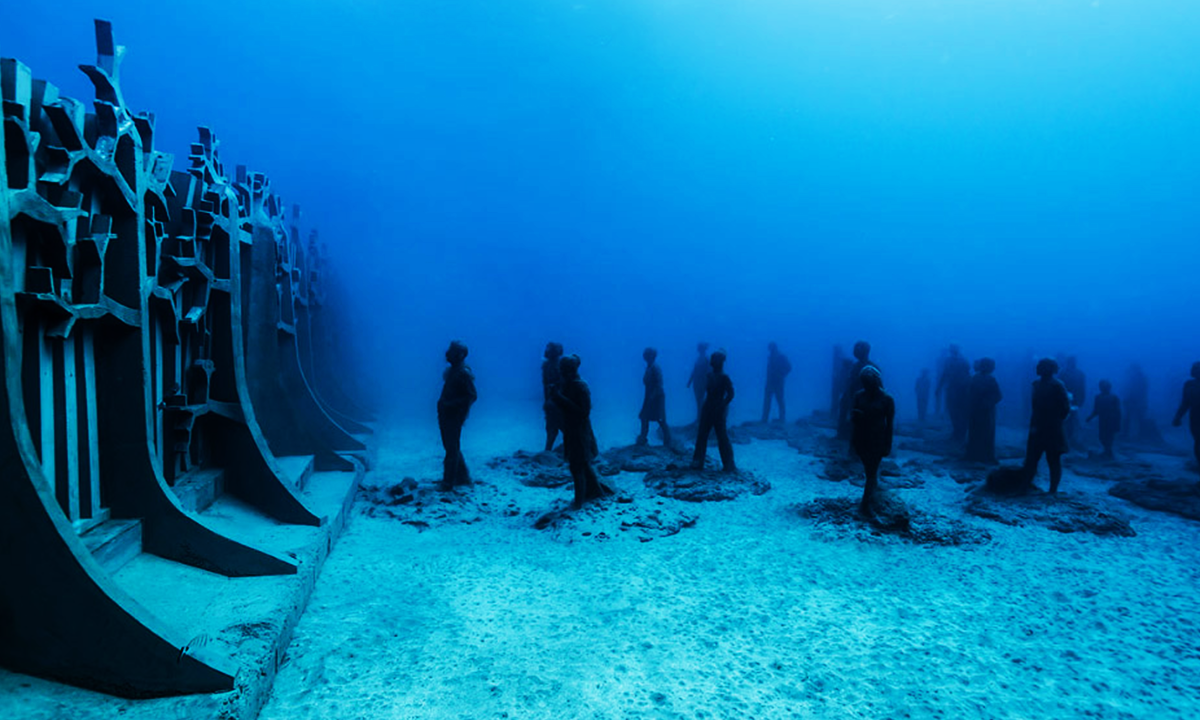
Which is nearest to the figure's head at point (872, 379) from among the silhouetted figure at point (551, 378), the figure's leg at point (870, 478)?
the figure's leg at point (870, 478)

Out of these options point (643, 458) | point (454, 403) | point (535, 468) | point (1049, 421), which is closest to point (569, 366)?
point (454, 403)

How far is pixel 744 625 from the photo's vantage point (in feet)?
18.4

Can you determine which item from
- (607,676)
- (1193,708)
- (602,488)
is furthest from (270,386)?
(1193,708)

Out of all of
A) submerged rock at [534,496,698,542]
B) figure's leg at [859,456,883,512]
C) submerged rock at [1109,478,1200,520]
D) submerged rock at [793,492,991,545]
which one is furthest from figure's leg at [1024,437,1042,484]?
submerged rock at [534,496,698,542]

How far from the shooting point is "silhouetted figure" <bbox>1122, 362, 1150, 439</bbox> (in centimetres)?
1833

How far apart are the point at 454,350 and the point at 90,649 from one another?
6758 mm

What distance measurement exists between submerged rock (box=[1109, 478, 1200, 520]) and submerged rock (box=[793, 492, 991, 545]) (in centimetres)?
386

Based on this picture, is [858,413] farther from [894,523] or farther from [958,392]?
[958,392]

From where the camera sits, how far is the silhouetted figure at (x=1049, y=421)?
9953 millimetres

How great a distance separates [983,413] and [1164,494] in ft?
10.3

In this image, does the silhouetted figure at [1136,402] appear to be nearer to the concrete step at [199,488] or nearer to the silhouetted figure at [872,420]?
the silhouetted figure at [872,420]

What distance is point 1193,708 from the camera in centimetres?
438

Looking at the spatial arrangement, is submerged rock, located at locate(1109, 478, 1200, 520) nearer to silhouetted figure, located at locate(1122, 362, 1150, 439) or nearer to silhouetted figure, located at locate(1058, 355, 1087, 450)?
silhouetted figure, located at locate(1058, 355, 1087, 450)

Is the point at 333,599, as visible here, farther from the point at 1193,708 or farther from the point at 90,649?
the point at 1193,708
